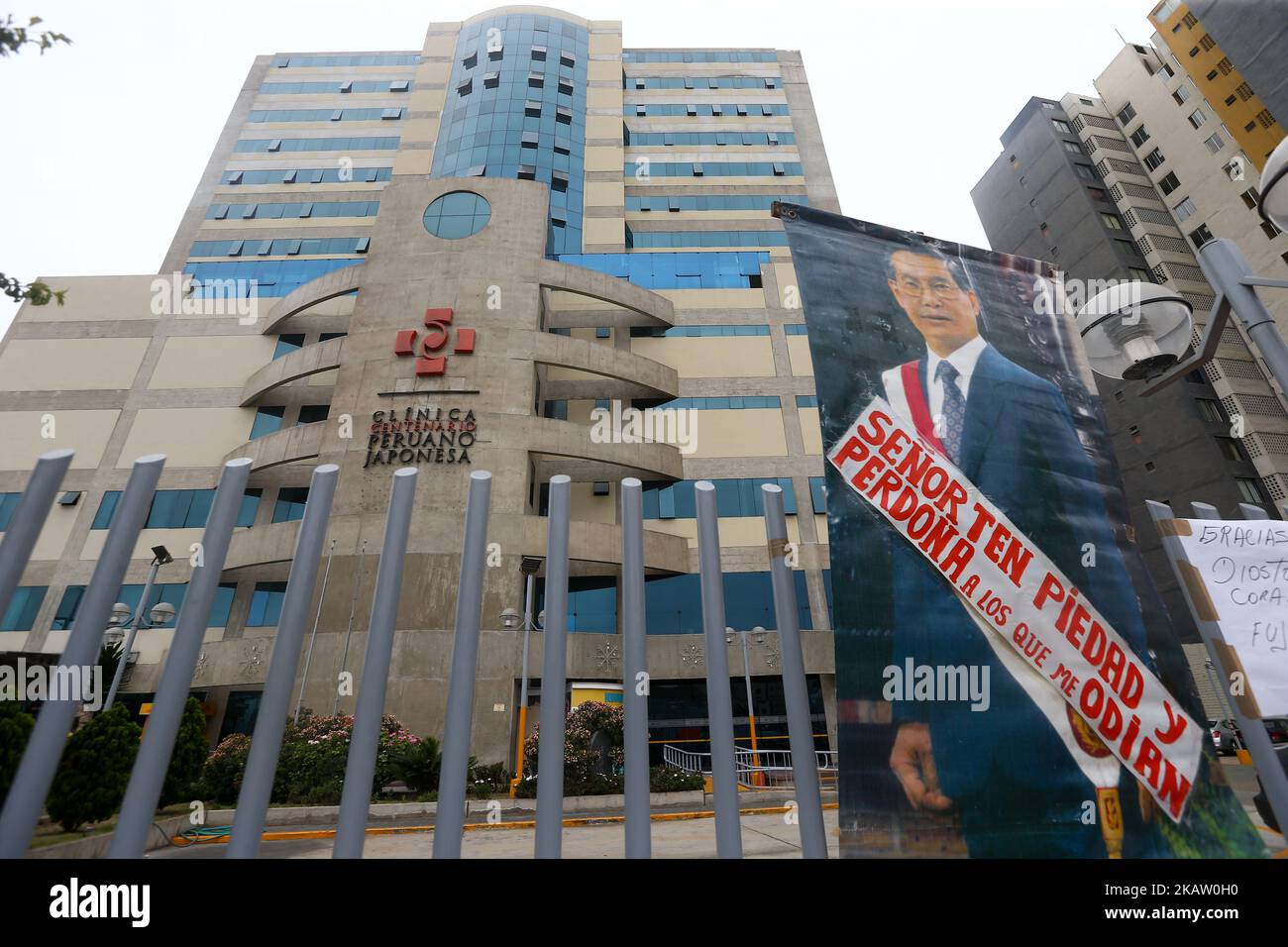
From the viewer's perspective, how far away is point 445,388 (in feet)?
86.7

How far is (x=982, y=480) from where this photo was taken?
15.6ft

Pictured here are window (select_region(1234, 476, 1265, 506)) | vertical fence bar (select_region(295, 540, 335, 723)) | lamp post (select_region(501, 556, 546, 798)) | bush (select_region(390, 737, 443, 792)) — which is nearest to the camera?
bush (select_region(390, 737, 443, 792))

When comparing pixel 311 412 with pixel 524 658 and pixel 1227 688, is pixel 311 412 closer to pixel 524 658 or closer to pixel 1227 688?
pixel 524 658

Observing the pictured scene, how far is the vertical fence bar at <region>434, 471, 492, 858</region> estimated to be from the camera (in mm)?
3170

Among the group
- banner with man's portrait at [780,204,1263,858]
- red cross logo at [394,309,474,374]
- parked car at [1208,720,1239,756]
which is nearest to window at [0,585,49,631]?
red cross logo at [394,309,474,374]

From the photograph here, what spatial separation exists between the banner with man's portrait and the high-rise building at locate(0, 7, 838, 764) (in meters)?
19.2

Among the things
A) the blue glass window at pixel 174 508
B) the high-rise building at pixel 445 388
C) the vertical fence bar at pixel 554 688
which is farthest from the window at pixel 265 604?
the vertical fence bar at pixel 554 688

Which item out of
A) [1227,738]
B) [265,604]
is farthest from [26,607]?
[1227,738]

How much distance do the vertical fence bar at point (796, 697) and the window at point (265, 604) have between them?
96.3 feet

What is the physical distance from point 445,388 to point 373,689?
24551 millimetres

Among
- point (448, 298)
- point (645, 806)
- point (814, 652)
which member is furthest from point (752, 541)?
point (645, 806)

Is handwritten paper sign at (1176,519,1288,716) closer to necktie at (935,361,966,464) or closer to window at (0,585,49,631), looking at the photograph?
necktie at (935,361,966,464)
